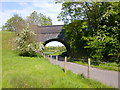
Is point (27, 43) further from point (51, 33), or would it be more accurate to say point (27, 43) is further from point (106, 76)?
point (106, 76)

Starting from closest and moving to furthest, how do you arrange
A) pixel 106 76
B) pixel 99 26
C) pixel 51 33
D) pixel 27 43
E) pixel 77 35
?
pixel 106 76
pixel 99 26
pixel 77 35
pixel 27 43
pixel 51 33

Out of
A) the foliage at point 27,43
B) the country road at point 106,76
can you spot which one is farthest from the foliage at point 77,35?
the country road at point 106,76

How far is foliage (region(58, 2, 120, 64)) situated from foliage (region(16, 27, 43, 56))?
10069 mm

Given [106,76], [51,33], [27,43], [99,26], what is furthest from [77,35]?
[51,33]

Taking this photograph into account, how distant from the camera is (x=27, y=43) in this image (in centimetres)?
3170

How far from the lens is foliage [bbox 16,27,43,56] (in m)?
31.0

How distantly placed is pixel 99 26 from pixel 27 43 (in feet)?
49.8

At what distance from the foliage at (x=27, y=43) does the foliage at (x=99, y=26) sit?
10069 mm

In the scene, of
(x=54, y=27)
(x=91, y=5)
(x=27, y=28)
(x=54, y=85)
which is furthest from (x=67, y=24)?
(x=54, y=85)

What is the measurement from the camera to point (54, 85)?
6.59 meters

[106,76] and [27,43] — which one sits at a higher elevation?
[27,43]

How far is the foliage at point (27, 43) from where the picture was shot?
31038 millimetres

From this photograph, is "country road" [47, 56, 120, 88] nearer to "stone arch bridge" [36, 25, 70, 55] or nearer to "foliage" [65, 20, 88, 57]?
"foliage" [65, 20, 88, 57]

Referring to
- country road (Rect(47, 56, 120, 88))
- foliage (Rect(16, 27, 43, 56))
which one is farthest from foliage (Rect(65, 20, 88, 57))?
country road (Rect(47, 56, 120, 88))
